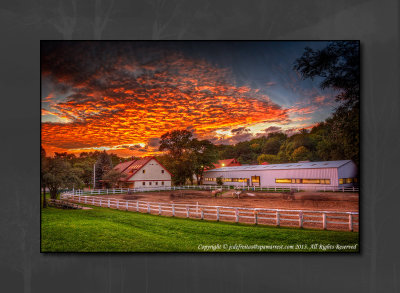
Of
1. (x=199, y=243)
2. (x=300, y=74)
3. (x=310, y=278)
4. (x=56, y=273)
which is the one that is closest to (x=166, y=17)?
(x=300, y=74)

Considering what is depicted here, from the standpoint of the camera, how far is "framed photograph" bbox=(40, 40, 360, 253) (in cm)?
326

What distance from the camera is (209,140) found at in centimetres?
353

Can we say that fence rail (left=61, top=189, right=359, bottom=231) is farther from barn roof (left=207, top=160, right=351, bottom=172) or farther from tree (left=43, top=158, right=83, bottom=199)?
barn roof (left=207, top=160, right=351, bottom=172)

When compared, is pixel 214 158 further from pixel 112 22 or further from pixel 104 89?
pixel 112 22

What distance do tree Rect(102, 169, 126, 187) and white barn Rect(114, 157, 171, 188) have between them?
54mm

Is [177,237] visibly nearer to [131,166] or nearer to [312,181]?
[131,166]

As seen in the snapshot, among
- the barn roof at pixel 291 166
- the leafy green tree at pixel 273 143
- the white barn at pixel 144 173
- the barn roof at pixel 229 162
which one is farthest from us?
the white barn at pixel 144 173

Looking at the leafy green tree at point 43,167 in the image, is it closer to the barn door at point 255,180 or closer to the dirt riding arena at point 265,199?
the dirt riding arena at point 265,199

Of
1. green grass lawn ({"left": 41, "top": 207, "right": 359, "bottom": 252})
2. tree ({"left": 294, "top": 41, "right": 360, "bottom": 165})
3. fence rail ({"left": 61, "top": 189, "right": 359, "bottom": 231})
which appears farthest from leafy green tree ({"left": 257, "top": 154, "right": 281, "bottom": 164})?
green grass lawn ({"left": 41, "top": 207, "right": 359, "bottom": 252})

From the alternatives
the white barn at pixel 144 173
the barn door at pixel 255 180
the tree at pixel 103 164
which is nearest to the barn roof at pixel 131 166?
the white barn at pixel 144 173

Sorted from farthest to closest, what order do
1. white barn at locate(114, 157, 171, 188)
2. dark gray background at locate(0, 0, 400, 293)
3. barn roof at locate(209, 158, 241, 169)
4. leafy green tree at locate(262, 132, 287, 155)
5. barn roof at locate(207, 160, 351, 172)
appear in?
white barn at locate(114, 157, 171, 188)
barn roof at locate(209, 158, 241, 169)
leafy green tree at locate(262, 132, 287, 155)
barn roof at locate(207, 160, 351, 172)
dark gray background at locate(0, 0, 400, 293)

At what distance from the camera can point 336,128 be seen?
333 cm

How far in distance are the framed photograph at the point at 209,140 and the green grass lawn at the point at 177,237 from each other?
16 mm

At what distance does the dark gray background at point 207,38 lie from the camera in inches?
125
